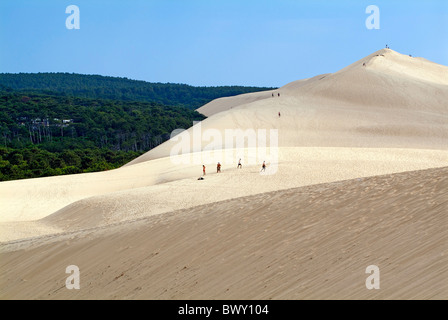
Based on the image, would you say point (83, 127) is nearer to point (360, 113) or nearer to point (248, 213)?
point (360, 113)

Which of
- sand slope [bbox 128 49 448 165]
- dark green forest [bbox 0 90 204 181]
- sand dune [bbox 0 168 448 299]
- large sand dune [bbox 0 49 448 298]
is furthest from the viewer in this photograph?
dark green forest [bbox 0 90 204 181]

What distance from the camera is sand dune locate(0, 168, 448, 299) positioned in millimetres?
8594

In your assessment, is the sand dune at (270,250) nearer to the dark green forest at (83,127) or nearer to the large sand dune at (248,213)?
the large sand dune at (248,213)

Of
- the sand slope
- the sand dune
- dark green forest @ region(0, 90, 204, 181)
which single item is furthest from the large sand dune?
dark green forest @ region(0, 90, 204, 181)

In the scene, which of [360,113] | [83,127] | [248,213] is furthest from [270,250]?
[83,127]

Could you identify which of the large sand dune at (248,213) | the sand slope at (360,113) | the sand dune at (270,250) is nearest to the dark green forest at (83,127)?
the sand slope at (360,113)

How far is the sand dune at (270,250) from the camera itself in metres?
8.59

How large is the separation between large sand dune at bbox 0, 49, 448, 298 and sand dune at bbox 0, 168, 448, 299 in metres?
0.03

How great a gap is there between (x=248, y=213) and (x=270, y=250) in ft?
7.55

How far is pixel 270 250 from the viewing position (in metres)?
10.3

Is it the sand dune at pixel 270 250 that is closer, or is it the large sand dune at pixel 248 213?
the sand dune at pixel 270 250

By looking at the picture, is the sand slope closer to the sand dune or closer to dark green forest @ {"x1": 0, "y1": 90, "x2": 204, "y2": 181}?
dark green forest @ {"x1": 0, "y1": 90, "x2": 204, "y2": 181}

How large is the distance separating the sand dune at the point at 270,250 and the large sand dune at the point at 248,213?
34 mm
